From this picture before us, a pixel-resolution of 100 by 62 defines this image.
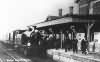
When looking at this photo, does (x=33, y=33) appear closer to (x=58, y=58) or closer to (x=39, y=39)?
(x=39, y=39)

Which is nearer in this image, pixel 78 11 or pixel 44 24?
pixel 44 24

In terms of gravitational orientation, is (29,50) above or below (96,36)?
below

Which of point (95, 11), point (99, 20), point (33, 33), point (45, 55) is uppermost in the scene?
point (95, 11)

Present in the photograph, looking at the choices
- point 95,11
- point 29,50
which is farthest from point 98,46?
point 95,11

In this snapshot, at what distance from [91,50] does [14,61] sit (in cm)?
678

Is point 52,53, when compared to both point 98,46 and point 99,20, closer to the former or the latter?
point 98,46

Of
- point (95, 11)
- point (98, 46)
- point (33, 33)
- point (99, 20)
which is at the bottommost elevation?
point (98, 46)

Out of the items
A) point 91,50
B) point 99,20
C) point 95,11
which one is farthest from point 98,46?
point 95,11

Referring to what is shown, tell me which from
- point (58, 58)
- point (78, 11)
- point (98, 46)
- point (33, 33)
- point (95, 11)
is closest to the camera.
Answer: point (58, 58)

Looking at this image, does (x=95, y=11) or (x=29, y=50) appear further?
(x=95, y=11)

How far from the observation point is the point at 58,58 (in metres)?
13.7

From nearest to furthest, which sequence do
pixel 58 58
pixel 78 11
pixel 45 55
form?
pixel 58 58, pixel 45 55, pixel 78 11

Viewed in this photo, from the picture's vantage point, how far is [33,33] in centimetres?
1612

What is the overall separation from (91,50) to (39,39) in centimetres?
480
